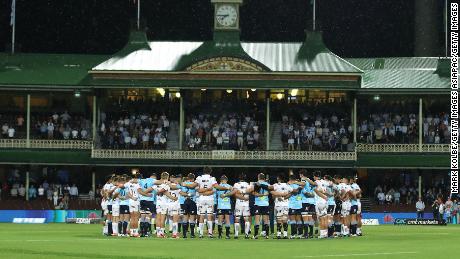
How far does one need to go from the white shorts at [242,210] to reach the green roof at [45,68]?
3203cm

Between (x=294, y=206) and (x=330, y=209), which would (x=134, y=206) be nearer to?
(x=294, y=206)

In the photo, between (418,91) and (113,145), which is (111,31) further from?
(418,91)

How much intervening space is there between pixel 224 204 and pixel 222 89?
29.7 metres

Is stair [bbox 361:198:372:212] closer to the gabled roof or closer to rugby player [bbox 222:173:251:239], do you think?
the gabled roof

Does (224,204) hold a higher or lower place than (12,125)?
lower

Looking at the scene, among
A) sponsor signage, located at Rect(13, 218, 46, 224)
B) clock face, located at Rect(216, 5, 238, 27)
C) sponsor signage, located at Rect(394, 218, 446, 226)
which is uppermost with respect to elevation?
clock face, located at Rect(216, 5, 238, 27)

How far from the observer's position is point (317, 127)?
7038 centimetres

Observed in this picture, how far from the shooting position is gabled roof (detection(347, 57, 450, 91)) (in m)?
70.1

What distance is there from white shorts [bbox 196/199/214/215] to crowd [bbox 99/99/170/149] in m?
28.7

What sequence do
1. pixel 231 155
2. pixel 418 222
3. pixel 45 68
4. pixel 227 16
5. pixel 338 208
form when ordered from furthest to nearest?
pixel 45 68 → pixel 227 16 → pixel 231 155 → pixel 418 222 → pixel 338 208

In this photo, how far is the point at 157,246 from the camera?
34031mm

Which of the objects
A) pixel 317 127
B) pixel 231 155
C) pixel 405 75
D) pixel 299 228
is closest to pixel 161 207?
pixel 299 228

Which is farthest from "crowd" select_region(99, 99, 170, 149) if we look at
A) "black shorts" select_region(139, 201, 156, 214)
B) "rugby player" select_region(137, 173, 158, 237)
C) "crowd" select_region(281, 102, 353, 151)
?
"black shorts" select_region(139, 201, 156, 214)

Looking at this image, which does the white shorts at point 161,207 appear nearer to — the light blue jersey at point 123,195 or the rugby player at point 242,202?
the light blue jersey at point 123,195
